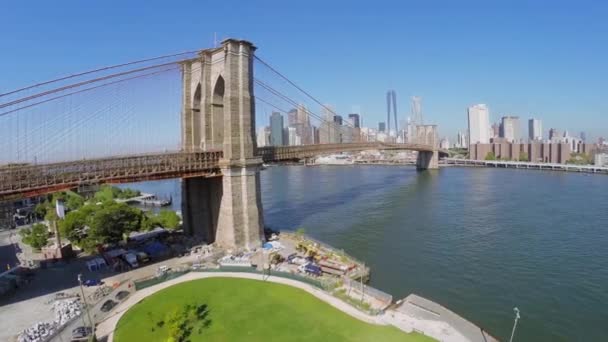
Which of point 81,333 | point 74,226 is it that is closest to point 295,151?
point 74,226

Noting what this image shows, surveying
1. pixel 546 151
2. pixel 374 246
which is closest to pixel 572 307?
pixel 374 246

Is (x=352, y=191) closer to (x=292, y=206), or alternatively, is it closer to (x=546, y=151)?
Answer: (x=292, y=206)

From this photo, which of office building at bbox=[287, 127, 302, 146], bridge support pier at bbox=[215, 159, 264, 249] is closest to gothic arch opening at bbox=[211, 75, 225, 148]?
bridge support pier at bbox=[215, 159, 264, 249]

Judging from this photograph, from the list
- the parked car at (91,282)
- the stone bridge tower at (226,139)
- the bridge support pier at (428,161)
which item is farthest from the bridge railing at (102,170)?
the bridge support pier at (428,161)

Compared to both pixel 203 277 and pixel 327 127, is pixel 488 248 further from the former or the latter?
pixel 327 127

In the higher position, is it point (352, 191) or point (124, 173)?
point (124, 173)

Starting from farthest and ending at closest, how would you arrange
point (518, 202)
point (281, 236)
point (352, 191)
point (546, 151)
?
point (546, 151) < point (352, 191) < point (518, 202) < point (281, 236)
